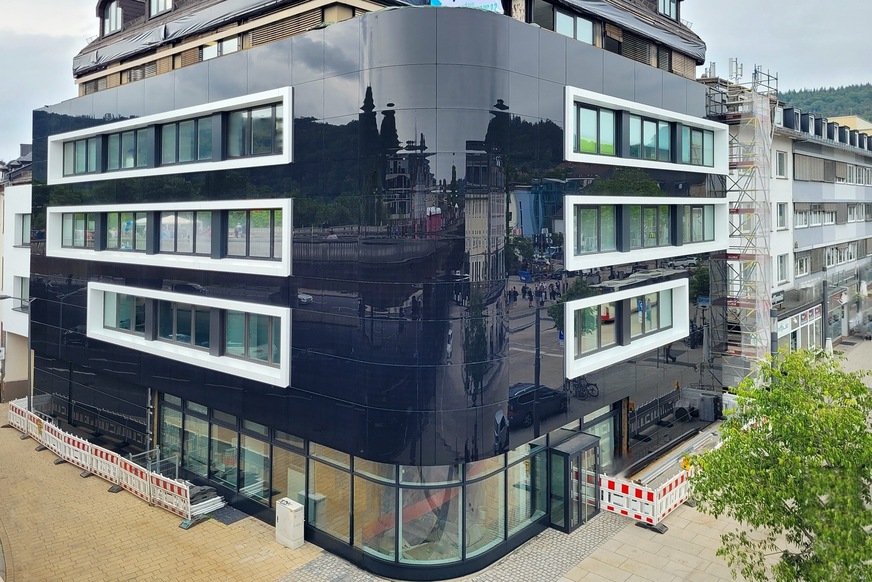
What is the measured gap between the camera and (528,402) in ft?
49.0

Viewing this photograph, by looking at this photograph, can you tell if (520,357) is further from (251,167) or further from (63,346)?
(63,346)

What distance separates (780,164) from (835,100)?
104 m

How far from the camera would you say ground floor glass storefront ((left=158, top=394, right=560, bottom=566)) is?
14.2 meters

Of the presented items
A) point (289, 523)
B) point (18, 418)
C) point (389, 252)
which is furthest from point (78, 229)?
point (389, 252)

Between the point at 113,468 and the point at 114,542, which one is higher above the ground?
the point at 113,468

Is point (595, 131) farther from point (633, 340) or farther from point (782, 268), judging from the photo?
point (782, 268)

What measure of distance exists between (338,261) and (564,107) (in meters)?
6.70

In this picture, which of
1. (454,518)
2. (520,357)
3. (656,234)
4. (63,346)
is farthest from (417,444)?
(63,346)

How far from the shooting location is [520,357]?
1471 cm

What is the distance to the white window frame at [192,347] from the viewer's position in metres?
15.9

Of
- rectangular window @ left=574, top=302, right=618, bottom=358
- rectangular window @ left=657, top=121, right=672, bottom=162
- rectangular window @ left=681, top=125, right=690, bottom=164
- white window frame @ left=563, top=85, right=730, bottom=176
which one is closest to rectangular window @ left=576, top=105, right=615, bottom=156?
white window frame @ left=563, top=85, right=730, bottom=176

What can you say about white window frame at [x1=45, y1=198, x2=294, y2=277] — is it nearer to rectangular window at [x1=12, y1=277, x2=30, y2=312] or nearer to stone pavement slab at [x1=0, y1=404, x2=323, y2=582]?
stone pavement slab at [x1=0, y1=404, x2=323, y2=582]

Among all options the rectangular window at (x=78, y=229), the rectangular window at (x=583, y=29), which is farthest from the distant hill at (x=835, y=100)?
the rectangular window at (x=78, y=229)

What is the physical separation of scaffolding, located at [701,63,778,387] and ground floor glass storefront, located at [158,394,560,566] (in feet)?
44.8
